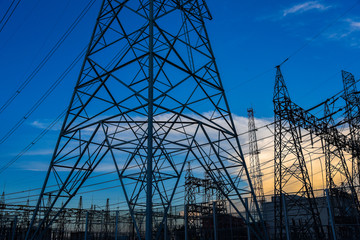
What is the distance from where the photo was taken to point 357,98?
34250mm

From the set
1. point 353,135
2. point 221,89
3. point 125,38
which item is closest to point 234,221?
point 221,89

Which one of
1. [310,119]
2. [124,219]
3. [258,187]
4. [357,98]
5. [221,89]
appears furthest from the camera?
[258,187]

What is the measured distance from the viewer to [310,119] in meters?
30.5

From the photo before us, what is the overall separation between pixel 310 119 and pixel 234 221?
16365 millimetres

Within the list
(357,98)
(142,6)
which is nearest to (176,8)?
(142,6)

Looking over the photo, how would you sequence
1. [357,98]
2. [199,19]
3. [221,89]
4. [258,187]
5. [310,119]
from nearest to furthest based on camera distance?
[221,89] < [199,19] < [310,119] < [357,98] < [258,187]

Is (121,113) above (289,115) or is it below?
below

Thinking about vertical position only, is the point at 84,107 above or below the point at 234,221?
above

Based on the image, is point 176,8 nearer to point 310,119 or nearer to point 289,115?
point 289,115

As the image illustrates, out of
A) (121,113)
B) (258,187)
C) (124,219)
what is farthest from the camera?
(258,187)

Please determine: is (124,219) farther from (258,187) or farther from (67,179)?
(258,187)

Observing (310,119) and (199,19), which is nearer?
(199,19)

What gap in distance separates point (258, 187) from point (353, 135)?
23066 mm

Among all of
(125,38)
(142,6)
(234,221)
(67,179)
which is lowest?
(234,221)
